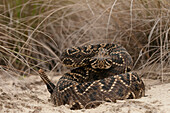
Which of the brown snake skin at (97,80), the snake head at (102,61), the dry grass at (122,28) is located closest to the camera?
the brown snake skin at (97,80)

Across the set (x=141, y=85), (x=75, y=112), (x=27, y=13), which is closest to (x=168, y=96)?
(x=141, y=85)

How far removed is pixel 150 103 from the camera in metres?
3.23

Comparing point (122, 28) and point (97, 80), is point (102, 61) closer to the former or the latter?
point (97, 80)

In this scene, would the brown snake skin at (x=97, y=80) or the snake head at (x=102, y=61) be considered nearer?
the brown snake skin at (x=97, y=80)

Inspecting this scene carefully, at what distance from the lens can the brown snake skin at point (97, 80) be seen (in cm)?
334

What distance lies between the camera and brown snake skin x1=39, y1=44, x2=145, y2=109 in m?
3.34

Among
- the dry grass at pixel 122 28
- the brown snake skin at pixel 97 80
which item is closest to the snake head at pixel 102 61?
the brown snake skin at pixel 97 80

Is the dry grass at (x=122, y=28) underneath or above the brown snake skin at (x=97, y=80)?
above

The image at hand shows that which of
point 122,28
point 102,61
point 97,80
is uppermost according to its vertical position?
point 122,28

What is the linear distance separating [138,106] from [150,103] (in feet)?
0.66

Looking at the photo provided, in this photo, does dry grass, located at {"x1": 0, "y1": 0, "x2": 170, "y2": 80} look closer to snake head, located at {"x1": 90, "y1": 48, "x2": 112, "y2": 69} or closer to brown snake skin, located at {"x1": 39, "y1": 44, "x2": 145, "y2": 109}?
brown snake skin, located at {"x1": 39, "y1": 44, "x2": 145, "y2": 109}

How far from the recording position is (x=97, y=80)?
3463mm

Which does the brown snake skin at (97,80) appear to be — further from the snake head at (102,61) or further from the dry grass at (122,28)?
the dry grass at (122,28)

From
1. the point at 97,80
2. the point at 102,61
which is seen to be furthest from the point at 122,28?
the point at 97,80
